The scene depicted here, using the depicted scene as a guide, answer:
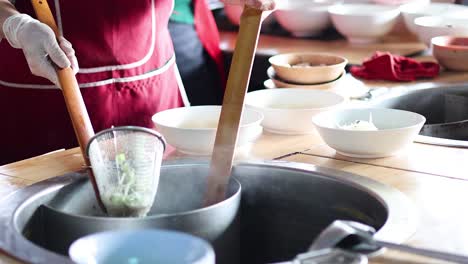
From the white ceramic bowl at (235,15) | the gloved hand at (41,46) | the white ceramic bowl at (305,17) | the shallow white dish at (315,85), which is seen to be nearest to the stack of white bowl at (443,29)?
the white ceramic bowl at (305,17)

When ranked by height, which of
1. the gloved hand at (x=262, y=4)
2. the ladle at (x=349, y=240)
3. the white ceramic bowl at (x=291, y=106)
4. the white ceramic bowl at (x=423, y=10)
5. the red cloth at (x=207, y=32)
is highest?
the gloved hand at (x=262, y=4)

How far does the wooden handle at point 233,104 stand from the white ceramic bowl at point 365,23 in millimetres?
1567

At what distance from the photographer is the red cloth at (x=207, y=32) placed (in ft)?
10.2

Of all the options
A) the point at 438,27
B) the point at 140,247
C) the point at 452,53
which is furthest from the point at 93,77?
the point at 438,27

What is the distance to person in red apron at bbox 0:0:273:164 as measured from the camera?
2.05 m

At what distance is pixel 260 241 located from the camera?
5.22ft

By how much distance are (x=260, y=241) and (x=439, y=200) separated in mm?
408

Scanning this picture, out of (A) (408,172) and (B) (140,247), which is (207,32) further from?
(B) (140,247)

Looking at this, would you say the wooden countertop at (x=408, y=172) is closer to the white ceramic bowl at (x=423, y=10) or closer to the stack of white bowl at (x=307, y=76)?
the stack of white bowl at (x=307, y=76)

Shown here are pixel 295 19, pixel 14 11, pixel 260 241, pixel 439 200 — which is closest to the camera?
pixel 439 200

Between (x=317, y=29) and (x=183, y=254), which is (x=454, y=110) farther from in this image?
(x=183, y=254)

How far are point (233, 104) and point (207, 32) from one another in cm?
174

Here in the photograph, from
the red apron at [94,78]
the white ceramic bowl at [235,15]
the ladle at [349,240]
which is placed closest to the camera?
the ladle at [349,240]

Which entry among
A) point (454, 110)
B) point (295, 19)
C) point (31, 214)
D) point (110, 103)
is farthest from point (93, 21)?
point (295, 19)
